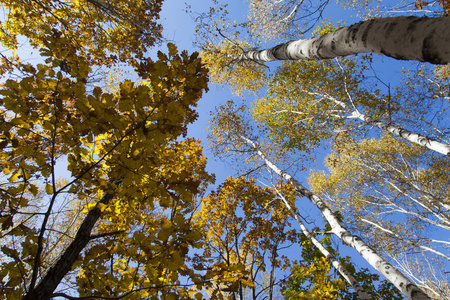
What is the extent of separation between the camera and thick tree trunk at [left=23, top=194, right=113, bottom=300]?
1.27m

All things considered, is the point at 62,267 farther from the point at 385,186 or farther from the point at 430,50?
the point at 385,186

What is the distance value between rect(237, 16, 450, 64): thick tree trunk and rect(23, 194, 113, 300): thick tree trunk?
2.47m

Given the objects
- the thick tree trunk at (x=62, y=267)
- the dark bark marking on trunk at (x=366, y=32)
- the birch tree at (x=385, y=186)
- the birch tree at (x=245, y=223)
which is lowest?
the thick tree trunk at (x=62, y=267)

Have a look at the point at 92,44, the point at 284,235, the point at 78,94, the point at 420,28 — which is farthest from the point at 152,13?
the point at 284,235

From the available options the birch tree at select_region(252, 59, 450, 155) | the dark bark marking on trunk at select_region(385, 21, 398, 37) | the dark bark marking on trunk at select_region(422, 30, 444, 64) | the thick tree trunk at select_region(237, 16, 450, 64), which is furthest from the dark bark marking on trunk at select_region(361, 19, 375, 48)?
the birch tree at select_region(252, 59, 450, 155)

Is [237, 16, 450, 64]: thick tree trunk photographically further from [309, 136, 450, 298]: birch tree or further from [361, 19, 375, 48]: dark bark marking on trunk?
[309, 136, 450, 298]: birch tree

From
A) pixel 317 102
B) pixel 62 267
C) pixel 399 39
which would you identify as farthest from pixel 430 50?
pixel 317 102

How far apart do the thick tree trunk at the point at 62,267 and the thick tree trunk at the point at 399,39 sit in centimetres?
247

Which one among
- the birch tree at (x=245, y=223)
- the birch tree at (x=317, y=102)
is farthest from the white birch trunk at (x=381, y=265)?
the birch tree at (x=317, y=102)

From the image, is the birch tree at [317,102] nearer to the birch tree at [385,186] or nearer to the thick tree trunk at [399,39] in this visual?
the birch tree at [385,186]

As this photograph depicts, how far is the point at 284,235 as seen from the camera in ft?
15.9

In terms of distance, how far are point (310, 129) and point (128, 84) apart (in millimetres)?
7507

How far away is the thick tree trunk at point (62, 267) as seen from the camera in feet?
4.16

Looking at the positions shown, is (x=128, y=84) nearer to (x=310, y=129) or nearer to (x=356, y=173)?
(x=310, y=129)
